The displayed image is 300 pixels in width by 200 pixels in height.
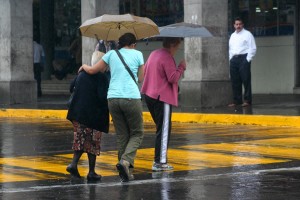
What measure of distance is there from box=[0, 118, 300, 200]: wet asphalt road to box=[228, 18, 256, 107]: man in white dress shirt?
351cm

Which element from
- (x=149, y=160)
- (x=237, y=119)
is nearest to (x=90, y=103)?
(x=149, y=160)

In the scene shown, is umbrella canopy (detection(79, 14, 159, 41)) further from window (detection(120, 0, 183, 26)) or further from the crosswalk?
window (detection(120, 0, 183, 26))

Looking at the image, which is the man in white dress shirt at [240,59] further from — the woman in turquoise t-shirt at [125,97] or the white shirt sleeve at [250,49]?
the woman in turquoise t-shirt at [125,97]

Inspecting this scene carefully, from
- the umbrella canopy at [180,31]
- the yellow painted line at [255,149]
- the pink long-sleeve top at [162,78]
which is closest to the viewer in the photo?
the pink long-sleeve top at [162,78]

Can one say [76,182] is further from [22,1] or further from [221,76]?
[22,1]

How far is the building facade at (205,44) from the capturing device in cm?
2308

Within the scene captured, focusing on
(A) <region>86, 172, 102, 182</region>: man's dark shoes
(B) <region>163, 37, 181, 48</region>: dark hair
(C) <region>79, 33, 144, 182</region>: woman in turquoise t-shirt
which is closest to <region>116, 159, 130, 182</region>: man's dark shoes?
(C) <region>79, 33, 144, 182</region>: woman in turquoise t-shirt

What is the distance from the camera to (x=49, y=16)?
116 feet

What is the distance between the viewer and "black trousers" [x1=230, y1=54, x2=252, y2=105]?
2284 cm

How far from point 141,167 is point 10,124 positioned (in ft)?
29.3

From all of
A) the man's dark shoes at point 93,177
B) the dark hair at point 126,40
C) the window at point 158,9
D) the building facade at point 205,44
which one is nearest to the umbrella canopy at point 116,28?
the dark hair at point 126,40

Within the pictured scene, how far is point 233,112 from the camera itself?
69.9 ft

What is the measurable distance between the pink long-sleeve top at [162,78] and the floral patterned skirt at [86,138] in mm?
1164

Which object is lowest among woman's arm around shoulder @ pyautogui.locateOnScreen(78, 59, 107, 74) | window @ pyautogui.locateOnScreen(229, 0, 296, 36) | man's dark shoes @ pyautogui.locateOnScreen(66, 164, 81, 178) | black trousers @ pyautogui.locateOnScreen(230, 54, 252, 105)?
man's dark shoes @ pyautogui.locateOnScreen(66, 164, 81, 178)
